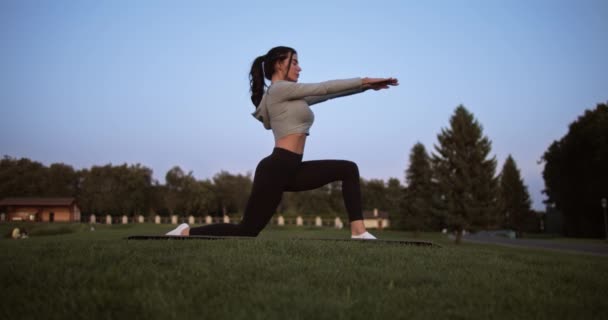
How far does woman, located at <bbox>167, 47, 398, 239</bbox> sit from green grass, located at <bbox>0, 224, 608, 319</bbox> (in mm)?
791

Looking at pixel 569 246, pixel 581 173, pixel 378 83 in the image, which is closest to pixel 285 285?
pixel 378 83

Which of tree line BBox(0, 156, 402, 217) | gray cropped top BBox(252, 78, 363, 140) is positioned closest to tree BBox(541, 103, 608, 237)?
tree line BBox(0, 156, 402, 217)

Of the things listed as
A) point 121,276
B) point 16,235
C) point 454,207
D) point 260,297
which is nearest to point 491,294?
point 260,297

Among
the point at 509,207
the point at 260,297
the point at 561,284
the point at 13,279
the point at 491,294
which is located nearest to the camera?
the point at 260,297

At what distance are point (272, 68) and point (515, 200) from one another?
75110 mm

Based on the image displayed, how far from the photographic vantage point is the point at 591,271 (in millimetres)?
4469

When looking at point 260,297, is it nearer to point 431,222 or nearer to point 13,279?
point 13,279

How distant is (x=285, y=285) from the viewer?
324 centimetres

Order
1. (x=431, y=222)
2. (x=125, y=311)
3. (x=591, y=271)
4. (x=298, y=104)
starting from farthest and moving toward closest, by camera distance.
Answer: (x=431, y=222) → (x=298, y=104) → (x=591, y=271) → (x=125, y=311)

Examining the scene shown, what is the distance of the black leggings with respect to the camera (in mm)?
5340

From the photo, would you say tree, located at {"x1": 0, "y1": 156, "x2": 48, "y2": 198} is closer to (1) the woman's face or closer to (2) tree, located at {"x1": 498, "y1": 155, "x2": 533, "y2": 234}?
(2) tree, located at {"x1": 498, "y1": 155, "x2": 533, "y2": 234}

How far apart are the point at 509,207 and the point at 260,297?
3021 inches

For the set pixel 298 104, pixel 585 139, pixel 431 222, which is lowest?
pixel 431 222

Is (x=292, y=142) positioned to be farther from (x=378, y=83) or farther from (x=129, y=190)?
(x=129, y=190)
